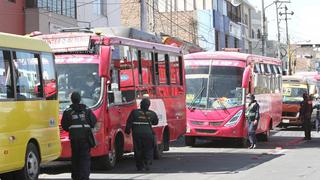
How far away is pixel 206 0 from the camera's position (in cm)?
5416

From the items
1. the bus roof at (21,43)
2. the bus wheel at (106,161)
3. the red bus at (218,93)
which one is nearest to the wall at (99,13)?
the red bus at (218,93)

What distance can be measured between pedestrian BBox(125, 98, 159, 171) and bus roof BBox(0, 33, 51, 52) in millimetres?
2702

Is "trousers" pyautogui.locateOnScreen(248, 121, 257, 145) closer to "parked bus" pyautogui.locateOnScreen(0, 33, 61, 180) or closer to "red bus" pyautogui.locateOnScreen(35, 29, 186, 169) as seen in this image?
"red bus" pyautogui.locateOnScreen(35, 29, 186, 169)

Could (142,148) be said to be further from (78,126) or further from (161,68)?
(161,68)

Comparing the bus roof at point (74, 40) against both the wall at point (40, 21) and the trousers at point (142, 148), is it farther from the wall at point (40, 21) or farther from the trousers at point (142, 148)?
the wall at point (40, 21)

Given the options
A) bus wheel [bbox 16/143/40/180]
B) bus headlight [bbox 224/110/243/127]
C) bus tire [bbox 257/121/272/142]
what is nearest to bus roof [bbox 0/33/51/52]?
bus wheel [bbox 16/143/40/180]

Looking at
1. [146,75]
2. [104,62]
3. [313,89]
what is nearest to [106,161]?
[104,62]

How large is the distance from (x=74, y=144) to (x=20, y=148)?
106 centimetres

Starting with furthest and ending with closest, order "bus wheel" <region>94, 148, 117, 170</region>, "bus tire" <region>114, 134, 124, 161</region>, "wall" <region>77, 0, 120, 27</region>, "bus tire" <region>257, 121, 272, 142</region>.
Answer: "wall" <region>77, 0, 120, 27</region>, "bus tire" <region>257, 121, 272, 142</region>, "bus tire" <region>114, 134, 124, 161</region>, "bus wheel" <region>94, 148, 117, 170</region>

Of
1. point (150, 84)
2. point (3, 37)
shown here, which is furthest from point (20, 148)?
point (150, 84)

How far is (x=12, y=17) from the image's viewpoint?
24406 millimetres

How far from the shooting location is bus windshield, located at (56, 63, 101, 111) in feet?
45.1

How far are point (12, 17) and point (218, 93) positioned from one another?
8980 mm

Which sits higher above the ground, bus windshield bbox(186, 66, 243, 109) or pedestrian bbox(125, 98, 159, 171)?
bus windshield bbox(186, 66, 243, 109)
